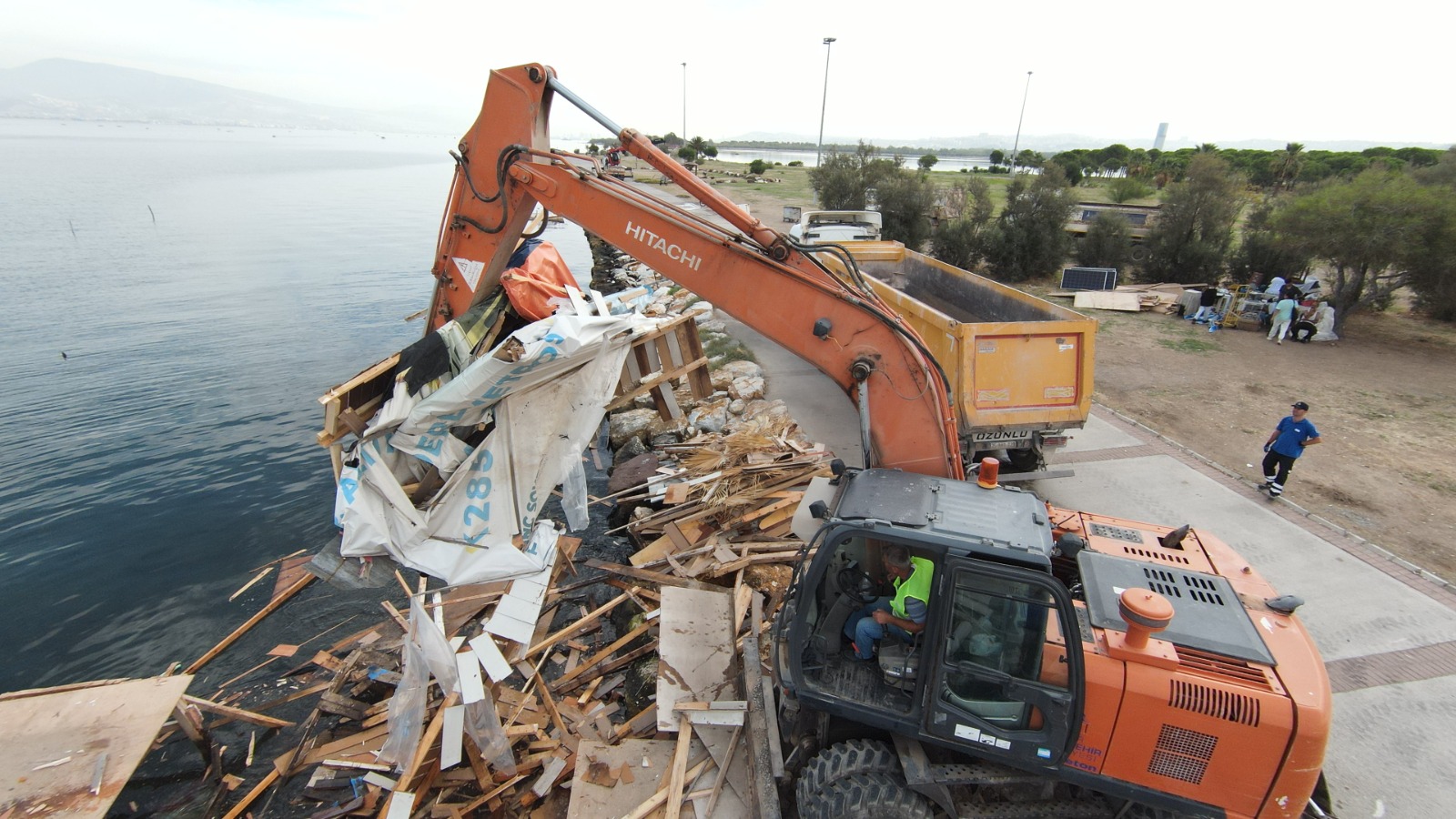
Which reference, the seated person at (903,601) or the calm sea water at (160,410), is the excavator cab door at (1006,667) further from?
the calm sea water at (160,410)

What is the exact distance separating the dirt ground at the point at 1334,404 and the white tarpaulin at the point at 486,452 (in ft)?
28.8

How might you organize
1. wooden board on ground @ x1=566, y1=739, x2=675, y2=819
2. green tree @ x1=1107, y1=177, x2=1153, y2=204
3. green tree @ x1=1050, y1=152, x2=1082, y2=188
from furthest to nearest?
green tree @ x1=1050, y1=152, x2=1082, y2=188 → green tree @ x1=1107, y1=177, x2=1153, y2=204 → wooden board on ground @ x1=566, y1=739, x2=675, y2=819

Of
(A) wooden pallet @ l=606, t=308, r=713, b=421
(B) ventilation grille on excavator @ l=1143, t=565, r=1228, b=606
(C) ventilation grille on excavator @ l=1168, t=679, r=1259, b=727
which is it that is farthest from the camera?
(A) wooden pallet @ l=606, t=308, r=713, b=421

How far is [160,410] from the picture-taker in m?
11.8

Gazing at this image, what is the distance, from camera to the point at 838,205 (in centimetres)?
2475

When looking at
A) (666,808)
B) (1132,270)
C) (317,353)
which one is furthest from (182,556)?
(1132,270)

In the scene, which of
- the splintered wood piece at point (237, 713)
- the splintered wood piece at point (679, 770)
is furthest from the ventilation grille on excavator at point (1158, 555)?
the splintered wood piece at point (237, 713)

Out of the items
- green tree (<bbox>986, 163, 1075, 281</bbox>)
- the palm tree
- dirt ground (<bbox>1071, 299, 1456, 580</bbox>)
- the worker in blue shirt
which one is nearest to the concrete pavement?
the worker in blue shirt

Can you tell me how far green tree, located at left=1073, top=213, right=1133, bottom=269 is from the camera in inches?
788

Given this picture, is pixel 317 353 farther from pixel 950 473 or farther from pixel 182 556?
pixel 950 473

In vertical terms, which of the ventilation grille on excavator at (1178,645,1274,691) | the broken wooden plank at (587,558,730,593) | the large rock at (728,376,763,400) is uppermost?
the ventilation grille on excavator at (1178,645,1274,691)

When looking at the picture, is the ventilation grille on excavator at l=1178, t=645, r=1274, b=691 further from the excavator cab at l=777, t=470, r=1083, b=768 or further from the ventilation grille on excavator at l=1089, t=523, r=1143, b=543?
the ventilation grille on excavator at l=1089, t=523, r=1143, b=543

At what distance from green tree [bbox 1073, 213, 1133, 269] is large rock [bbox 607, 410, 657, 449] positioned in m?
16.6

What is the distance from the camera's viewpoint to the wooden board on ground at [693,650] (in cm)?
484
